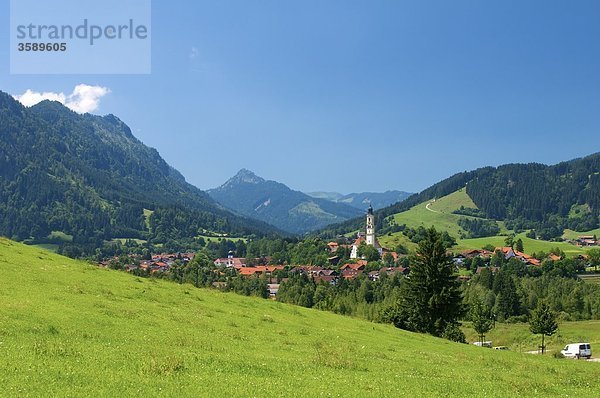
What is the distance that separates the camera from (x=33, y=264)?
138ft

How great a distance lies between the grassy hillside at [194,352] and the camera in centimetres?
1594

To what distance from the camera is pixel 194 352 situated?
854 inches

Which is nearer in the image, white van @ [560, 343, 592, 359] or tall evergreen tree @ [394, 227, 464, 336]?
tall evergreen tree @ [394, 227, 464, 336]

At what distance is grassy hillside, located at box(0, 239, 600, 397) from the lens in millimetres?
15938

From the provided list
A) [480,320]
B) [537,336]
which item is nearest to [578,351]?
[480,320]

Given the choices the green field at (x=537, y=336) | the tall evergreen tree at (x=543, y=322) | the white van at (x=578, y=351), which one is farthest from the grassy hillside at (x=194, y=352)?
the green field at (x=537, y=336)

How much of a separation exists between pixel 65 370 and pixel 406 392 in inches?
435

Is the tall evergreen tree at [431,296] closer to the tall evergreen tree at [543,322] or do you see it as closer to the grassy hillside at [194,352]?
the grassy hillside at [194,352]

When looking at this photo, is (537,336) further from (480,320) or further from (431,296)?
(431,296)

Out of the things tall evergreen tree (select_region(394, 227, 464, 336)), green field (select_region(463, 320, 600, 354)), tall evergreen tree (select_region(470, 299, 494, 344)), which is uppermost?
tall evergreen tree (select_region(394, 227, 464, 336))

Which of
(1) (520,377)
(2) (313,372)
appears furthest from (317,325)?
(2) (313,372)

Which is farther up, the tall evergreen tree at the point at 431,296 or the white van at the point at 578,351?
the tall evergreen tree at the point at 431,296

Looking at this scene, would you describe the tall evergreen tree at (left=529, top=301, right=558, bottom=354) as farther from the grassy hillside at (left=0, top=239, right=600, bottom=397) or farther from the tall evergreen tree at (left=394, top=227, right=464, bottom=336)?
the grassy hillside at (left=0, top=239, right=600, bottom=397)

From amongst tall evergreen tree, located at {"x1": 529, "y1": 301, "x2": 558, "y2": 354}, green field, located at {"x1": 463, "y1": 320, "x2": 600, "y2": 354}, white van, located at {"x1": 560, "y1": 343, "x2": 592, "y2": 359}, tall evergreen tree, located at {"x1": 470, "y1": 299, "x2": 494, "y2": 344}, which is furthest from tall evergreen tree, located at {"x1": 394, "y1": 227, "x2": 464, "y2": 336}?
green field, located at {"x1": 463, "y1": 320, "x2": 600, "y2": 354}
